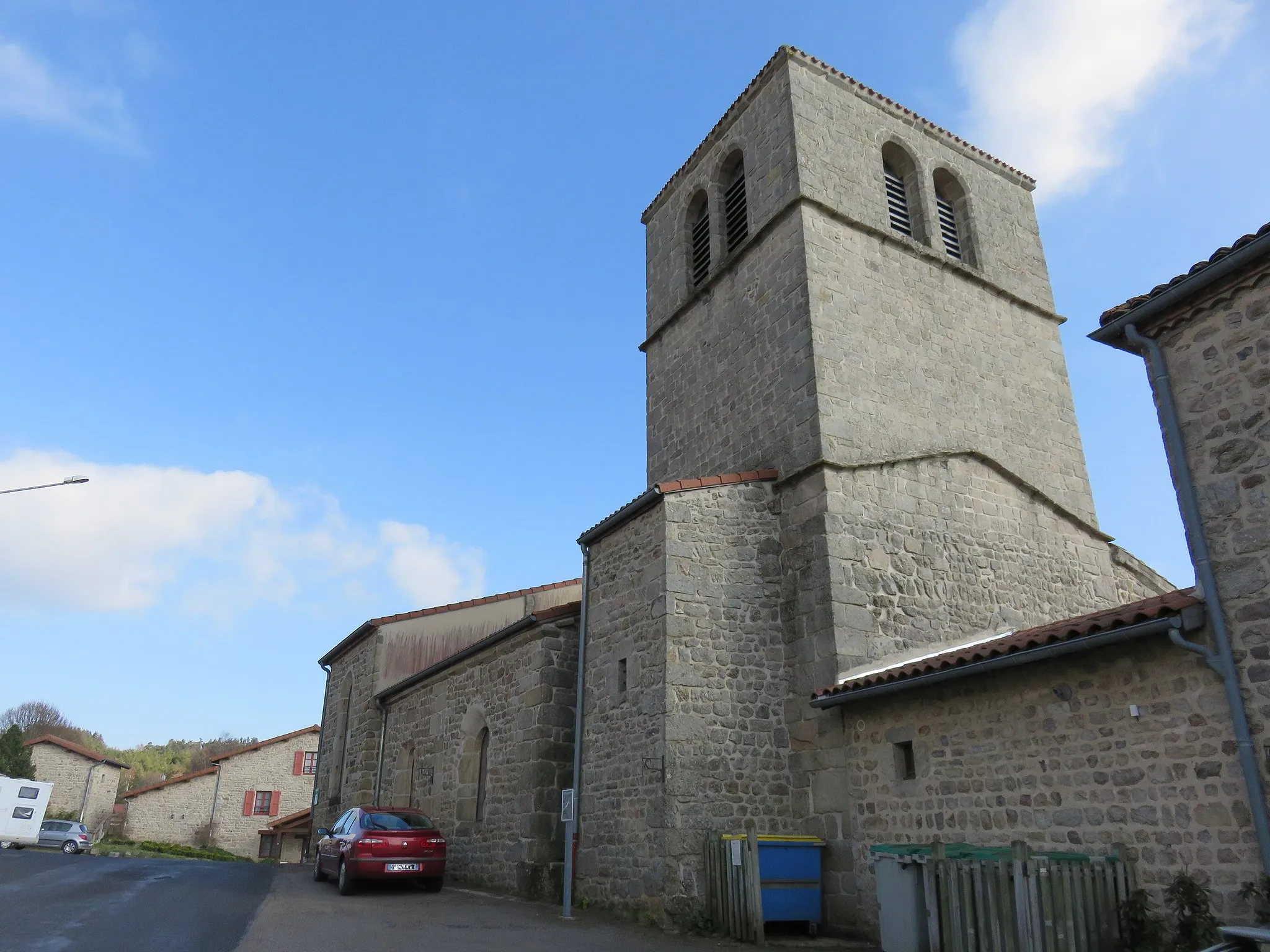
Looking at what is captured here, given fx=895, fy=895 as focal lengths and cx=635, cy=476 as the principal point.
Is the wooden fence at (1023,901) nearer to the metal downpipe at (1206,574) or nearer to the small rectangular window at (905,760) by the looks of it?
the metal downpipe at (1206,574)

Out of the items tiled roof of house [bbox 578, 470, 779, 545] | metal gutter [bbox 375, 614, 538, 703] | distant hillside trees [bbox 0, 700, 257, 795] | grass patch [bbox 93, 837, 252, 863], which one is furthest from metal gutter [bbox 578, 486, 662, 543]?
distant hillside trees [bbox 0, 700, 257, 795]

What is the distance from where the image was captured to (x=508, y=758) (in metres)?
13.1

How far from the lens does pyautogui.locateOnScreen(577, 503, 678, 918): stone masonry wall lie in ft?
32.1

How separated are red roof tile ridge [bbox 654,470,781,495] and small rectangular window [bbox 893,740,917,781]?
12.7 feet

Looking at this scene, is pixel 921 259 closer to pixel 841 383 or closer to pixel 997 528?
pixel 841 383

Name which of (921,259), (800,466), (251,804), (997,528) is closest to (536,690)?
(800,466)

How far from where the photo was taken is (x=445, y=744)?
15828mm

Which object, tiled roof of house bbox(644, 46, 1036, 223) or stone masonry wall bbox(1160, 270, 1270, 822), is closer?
stone masonry wall bbox(1160, 270, 1270, 822)

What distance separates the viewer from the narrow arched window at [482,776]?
13992mm

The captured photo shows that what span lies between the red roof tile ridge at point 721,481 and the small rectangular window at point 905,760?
3.87 metres

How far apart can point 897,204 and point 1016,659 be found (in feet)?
34.0

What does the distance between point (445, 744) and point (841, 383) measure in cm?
932

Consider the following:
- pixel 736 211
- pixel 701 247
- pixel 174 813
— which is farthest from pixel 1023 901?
pixel 174 813

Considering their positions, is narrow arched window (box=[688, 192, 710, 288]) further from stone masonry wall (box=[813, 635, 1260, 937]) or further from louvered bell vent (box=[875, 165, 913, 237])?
stone masonry wall (box=[813, 635, 1260, 937])
